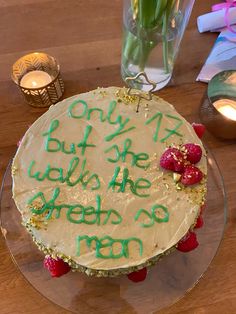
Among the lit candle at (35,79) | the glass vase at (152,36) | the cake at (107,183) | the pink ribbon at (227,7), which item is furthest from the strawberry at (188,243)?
the pink ribbon at (227,7)

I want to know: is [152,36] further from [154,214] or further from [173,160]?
[154,214]

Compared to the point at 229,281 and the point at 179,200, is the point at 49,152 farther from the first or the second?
the point at 229,281

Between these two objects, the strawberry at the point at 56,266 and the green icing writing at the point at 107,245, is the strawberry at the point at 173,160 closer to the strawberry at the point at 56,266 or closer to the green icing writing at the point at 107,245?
the green icing writing at the point at 107,245

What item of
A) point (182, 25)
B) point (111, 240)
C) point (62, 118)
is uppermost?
point (182, 25)

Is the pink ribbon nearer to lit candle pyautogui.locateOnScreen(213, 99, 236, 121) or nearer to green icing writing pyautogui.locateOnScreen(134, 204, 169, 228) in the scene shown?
lit candle pyautogui.locateOnScreen(213, 99, 236, 121)

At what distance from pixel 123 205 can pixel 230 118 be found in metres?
0.41

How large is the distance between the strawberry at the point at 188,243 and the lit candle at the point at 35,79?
0.60m

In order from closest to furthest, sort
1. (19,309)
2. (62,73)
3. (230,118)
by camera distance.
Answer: (19,309), (230,118), (62,73)

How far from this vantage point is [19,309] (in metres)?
0.96

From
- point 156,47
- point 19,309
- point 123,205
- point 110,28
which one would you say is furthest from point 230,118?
point 19,309

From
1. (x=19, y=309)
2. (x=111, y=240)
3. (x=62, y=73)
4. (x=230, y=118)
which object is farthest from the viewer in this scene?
(x=62, y=73)

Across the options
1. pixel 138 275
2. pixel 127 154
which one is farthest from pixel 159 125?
pixel 138 275

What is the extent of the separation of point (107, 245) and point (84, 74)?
0.61 metres

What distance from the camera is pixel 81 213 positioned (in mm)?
876
